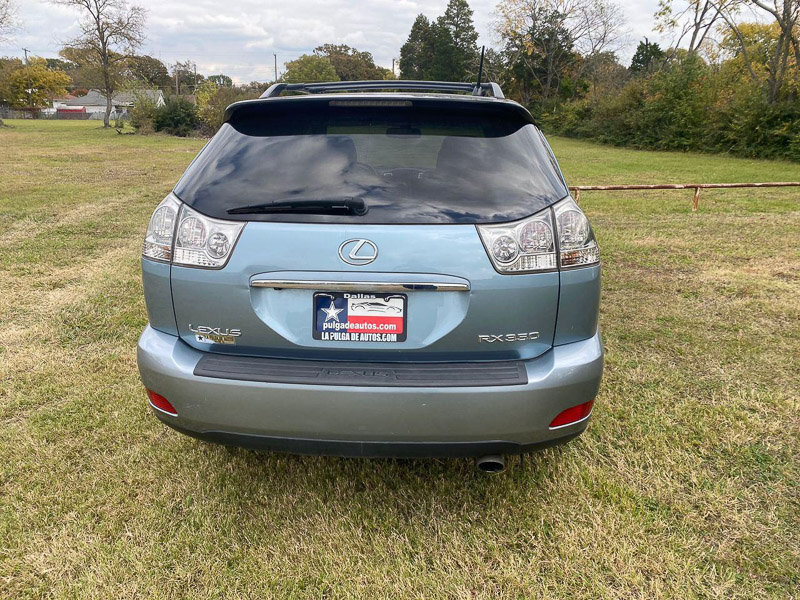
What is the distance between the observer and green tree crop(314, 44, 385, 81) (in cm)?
10012

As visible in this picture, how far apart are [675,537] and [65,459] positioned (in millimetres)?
2743

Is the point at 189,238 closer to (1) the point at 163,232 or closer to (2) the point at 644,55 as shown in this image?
(1) the point at 163,232

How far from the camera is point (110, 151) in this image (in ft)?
77.5

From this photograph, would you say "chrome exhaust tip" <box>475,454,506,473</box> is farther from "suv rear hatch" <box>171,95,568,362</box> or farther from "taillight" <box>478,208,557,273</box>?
"taillight" <box>478,208,557,273</box>

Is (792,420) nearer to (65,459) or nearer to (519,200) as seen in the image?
(519,200)

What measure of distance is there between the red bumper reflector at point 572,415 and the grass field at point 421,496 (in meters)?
0.50

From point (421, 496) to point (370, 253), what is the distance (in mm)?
1194

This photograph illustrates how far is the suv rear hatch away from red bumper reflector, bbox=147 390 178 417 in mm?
249

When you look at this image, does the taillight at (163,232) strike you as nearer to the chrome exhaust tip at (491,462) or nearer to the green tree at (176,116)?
the chrome exhaust tip at (491,462)

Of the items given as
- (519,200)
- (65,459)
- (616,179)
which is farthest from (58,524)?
(616,179)

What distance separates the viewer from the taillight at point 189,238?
1.98 metres

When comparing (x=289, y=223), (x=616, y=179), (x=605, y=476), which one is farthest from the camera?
(x=616, y=179)

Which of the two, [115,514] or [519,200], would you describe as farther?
[115,514]

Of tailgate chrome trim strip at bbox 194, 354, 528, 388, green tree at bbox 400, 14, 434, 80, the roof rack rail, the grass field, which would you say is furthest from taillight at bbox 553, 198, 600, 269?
green tree at bbox 400, 14, 434, 80
